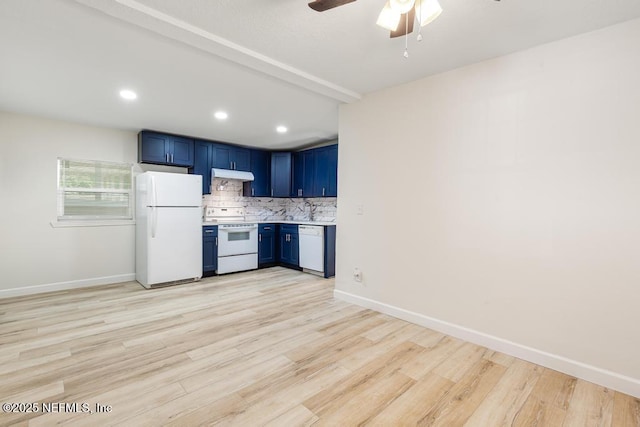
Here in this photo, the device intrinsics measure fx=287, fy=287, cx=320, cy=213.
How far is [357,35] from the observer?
6.78ft

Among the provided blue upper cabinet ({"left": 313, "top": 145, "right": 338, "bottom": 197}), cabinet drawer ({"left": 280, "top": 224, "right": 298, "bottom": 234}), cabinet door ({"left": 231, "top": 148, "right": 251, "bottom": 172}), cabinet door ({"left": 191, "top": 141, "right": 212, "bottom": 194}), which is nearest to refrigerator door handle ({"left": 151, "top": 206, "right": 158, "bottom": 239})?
cabinet door ({"left": 191, "top": 141, "right": 212, "bottom": 194})

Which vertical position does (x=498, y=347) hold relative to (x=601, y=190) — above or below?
below

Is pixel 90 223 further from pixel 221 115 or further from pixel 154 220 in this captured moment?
pixel 221 115

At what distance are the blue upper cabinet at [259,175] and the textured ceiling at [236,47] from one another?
89.3 inches

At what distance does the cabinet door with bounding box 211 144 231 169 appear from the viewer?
5199mm

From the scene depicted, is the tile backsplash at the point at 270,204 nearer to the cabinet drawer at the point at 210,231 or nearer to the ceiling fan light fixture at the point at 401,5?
the cabinet drawer at the point at 210,231

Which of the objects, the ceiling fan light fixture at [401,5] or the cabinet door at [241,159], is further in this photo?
the cabinet door at [241,159]

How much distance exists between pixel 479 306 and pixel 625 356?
87 centimetres

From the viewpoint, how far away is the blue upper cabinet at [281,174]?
5.88 m

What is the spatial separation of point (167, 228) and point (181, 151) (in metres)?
1.37

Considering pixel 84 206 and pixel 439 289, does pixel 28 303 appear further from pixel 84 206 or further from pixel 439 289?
pixel 439 289

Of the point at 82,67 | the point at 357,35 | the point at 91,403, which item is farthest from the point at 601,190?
the point at 82,67

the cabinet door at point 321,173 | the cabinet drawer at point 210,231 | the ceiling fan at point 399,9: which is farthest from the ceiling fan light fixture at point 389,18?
the cabinet drawer at point 210,231

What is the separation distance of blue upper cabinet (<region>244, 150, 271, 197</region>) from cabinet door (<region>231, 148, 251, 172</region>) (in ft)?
0.28
